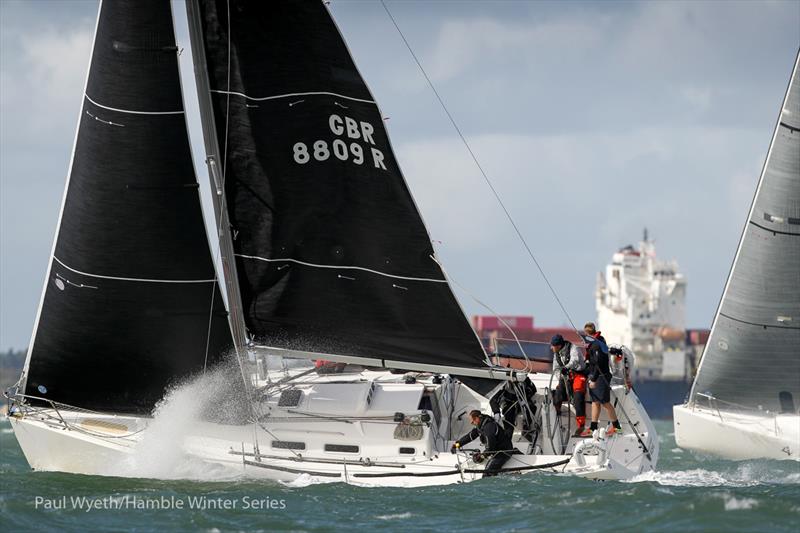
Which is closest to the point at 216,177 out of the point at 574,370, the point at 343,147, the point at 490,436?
the point at 343,147

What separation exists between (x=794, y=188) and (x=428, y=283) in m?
9.66

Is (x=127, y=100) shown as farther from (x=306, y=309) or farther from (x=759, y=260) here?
(x=759, y=260)

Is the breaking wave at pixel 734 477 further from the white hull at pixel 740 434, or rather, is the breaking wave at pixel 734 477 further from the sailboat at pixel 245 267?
the white hull at pixel 740 434

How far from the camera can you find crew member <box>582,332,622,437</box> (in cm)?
1526

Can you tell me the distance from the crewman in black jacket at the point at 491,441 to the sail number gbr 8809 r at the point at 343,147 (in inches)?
128

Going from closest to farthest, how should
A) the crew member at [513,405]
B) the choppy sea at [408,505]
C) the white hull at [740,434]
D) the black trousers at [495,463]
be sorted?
the choppy sea at [408,505] → the black trousers at [495,463] → the crew member at [513,405] → the white hull at [740,434]

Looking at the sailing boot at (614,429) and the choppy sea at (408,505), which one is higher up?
the sailing boot at (614,429)

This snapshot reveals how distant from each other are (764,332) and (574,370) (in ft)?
28.2

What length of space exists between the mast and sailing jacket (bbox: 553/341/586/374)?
3.69 meters

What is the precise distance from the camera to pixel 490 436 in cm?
1477

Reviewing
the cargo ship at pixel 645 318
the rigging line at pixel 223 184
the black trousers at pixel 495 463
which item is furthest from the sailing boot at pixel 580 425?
the cargo ship at pixel 645 318

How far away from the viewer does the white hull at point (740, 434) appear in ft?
74.1

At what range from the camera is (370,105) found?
51.9ft

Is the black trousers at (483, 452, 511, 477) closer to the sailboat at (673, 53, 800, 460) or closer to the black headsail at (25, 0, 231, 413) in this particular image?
the black headsail at (25, 0, 231, 413)
